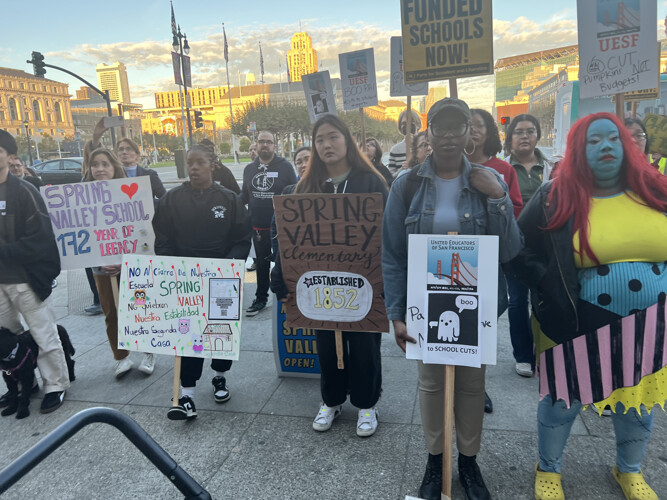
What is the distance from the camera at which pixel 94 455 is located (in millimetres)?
2936

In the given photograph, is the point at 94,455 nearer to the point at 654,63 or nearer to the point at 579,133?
the point at 579,133

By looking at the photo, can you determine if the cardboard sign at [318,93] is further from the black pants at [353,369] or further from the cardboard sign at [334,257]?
the black pants at [353,369]

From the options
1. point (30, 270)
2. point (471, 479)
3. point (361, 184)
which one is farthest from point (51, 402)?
point (471, 479)

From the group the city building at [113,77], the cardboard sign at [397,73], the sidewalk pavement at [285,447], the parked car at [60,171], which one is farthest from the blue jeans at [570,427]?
the city building at [113,77]

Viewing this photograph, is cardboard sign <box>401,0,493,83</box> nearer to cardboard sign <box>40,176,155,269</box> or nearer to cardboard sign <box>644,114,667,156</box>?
cardboard sign <box>40,176,155,269</box>

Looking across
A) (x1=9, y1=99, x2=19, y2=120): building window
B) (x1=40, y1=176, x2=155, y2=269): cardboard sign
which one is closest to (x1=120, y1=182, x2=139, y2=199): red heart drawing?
(x1=40, y1=176, x2=155, y2=269): cardboard sign

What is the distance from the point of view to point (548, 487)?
7.69 feet

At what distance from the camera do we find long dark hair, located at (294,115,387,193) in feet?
9.48

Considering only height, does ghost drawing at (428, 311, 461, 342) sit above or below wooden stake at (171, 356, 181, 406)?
above

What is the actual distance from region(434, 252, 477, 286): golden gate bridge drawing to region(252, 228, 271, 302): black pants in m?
3.48

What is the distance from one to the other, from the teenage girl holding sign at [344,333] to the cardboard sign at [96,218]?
59.9 inches

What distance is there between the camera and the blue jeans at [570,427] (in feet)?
7.36

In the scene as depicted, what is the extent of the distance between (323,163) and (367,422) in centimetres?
167

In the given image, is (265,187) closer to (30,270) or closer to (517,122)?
(30,270)
